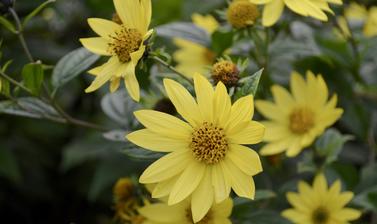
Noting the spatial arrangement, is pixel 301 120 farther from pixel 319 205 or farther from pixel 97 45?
pixel 97 45

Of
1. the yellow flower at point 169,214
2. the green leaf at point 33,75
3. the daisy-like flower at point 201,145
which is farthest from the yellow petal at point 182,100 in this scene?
the green leaf at point 33,75

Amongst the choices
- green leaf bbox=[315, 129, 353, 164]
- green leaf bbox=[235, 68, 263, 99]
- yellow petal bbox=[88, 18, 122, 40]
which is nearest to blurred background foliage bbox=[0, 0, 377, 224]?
green leaf bbox=[315, 129, 353, 164]

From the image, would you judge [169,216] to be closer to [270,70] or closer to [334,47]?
[270,70]

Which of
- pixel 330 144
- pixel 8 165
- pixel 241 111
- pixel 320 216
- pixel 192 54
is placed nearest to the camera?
pixel 241 111

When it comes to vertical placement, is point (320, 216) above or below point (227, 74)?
below

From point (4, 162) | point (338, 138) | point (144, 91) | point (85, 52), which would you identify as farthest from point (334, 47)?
point (4, 162)

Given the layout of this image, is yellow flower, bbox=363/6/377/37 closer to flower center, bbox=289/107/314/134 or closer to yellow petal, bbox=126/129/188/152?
flower center, bbox=289/107/314/134

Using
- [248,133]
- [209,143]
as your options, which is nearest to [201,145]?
[209,143]

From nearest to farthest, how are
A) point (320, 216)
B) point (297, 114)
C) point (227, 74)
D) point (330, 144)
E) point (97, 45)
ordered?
1. point (227, 74)
2. point (97, 45)
3. point (320, 216)
4. point (330, 144)
5. point (297, 114)
